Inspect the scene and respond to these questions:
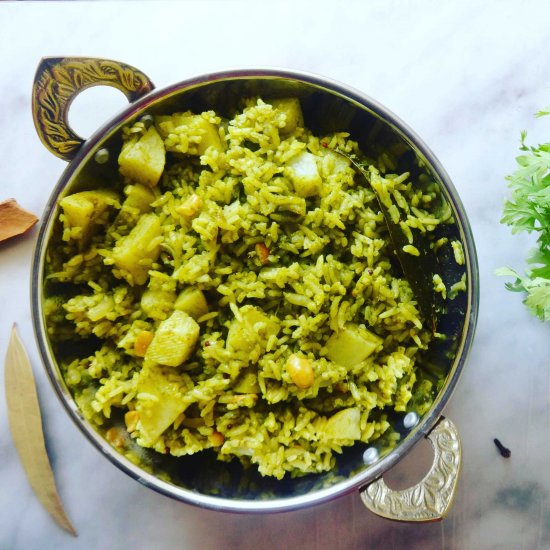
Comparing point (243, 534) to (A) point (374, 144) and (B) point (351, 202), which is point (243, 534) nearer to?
(B) point (351, 202)

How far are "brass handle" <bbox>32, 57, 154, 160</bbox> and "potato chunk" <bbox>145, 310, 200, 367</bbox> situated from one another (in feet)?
1.62

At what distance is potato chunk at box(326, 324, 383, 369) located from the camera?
170 cm

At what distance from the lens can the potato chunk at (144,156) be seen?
1705 millimetres

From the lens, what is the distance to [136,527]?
201 cm

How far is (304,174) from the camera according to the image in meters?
1.69

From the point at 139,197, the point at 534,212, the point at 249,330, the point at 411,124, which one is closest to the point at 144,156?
the point at 139,197

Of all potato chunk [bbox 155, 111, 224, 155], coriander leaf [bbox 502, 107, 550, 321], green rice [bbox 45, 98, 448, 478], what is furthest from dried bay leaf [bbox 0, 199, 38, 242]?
coriander leaf [bbox 502, 107, 550, 321]

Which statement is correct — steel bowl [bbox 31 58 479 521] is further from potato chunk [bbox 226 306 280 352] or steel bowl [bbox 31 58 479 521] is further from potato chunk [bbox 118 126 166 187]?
potato chunk [bbox 226 306 280 352]

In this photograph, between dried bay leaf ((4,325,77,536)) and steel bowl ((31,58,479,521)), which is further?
dried bay leaf ((4,325,77,536))

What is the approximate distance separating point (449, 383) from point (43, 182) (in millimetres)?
1344

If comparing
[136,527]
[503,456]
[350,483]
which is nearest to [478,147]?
[503,456]

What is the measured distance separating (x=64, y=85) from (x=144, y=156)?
256 millimetres

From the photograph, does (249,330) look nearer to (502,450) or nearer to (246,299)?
(246,299)

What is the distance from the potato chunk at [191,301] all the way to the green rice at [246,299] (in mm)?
13
